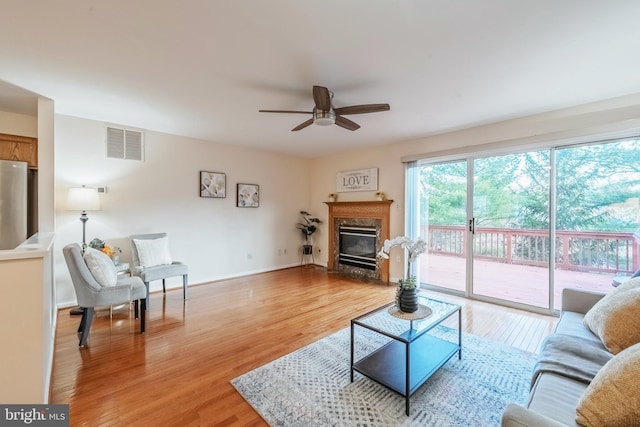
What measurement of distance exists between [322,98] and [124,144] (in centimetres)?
320

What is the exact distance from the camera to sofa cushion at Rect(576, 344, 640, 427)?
89 centimetres

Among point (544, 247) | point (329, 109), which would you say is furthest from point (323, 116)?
point (544, 247)

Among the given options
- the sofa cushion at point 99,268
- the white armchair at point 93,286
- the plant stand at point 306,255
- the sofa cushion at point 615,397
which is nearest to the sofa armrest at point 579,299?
the sofa cushion at point 615,397

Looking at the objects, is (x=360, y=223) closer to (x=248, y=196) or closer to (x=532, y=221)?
(x=248, y=196)

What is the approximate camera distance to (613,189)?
9.73 ft

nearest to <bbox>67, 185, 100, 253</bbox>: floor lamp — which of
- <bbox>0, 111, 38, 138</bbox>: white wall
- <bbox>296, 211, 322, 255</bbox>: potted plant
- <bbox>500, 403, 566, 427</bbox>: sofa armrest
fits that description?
<bbox>0, 111, 38, 138</bbox>: white wall

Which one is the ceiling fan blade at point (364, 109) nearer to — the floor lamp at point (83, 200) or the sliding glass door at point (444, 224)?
the sliding glass door at point (444, 224)

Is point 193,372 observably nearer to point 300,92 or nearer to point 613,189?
point 300,92

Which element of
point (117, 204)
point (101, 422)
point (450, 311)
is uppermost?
point (117, 204)

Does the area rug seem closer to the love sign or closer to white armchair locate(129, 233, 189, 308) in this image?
white armchair locate(129, 233, 189, 308)

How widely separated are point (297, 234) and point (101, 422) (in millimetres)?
4723

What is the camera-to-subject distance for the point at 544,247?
11.2 feet

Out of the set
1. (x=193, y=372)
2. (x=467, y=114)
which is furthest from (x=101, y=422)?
(x=467, y=114)

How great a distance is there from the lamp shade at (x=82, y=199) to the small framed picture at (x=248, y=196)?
2.16 m
